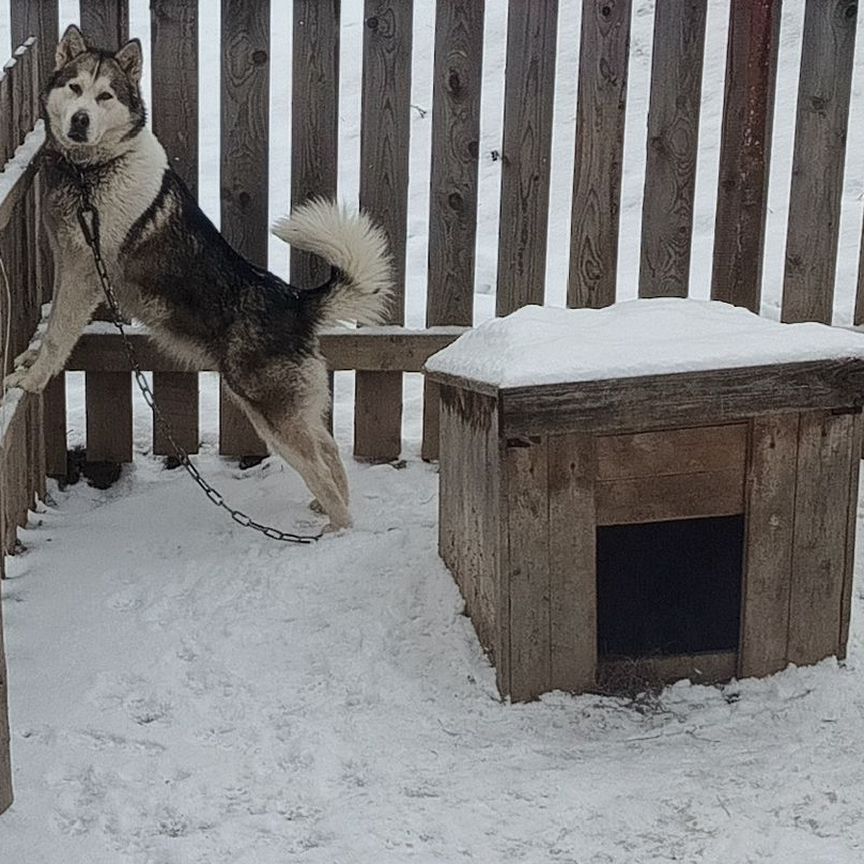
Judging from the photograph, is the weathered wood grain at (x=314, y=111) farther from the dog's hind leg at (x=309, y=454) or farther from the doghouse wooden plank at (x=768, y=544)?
the doghouse wooden plank at (x=768, y=544)

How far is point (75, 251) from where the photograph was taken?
430cm

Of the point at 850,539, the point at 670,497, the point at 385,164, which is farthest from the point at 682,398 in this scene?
the point at 385,164

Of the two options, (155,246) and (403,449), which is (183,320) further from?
(403,449)

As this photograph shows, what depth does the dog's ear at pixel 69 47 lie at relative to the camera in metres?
4.17

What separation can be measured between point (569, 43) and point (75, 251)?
6711mm

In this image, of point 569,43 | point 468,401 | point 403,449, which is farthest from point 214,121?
point 468,401

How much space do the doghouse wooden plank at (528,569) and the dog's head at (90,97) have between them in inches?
80.1

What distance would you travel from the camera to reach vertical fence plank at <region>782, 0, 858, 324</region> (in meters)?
4.81

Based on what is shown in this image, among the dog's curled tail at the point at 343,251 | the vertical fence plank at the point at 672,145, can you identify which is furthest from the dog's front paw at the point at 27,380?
the vertical fence plank at the point at 672,145

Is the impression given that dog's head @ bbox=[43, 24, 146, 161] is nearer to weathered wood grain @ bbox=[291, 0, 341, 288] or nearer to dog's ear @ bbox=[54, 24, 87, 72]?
dog's ear @ bbox=[54, 24, 87, 72]

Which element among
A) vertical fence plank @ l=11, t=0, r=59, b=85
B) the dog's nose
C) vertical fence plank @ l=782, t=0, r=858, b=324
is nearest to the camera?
the dog's nose

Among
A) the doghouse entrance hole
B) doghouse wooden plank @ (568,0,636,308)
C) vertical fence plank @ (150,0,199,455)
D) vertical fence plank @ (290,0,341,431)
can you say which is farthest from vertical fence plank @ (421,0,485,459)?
the doghouse entrance hole

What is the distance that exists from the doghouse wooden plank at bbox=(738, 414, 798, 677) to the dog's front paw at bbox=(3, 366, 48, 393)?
7.86 ft

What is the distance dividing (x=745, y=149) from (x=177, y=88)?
2.17 metres
